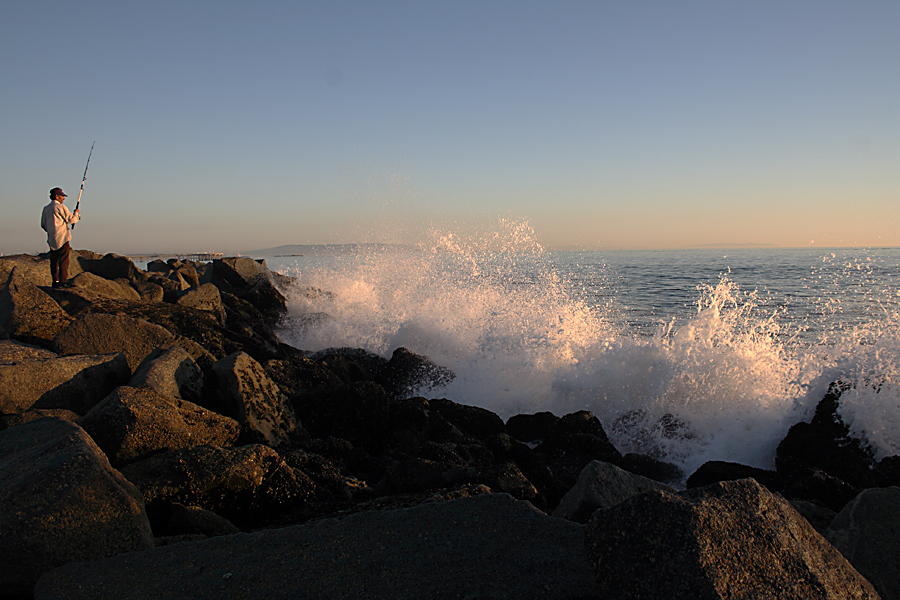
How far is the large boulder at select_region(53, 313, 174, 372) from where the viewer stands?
487cm

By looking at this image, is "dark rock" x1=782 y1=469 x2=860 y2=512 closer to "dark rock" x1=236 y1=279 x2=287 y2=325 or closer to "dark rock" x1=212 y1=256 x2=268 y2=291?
"dark rock" x1=236 y1=279 x2=287 y2=325

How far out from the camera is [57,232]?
329 inches

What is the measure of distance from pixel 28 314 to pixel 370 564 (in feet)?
17.1

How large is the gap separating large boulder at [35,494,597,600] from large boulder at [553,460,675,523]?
427 millimetres


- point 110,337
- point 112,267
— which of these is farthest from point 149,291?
point 110,337

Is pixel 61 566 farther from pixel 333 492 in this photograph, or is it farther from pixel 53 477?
pixel 333 492

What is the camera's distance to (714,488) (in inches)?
76.6

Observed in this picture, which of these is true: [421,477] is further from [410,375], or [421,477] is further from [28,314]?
[410,375]

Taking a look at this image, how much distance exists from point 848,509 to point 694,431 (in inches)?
142

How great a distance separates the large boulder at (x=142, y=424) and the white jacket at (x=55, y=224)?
Result: 21.1 feet

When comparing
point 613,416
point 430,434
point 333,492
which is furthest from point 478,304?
point 333,492

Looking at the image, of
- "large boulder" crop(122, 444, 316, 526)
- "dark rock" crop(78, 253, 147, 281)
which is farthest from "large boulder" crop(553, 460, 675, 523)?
"dark rock" crop(78, 253, 147, 281)

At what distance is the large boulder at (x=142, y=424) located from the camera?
308cm

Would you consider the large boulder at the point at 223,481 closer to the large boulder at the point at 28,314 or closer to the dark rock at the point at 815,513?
the dark rock at the point at 815,513
